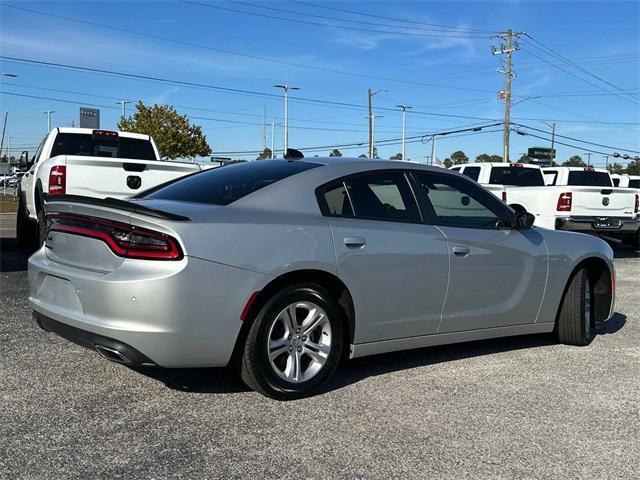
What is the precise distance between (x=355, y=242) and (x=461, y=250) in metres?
0.98

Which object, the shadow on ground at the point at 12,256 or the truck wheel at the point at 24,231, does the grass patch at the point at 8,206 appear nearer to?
the shadow on ground at the point at 12,256

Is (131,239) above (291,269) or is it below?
above

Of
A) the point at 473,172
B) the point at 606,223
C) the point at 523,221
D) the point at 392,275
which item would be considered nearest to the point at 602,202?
the point at 606,223

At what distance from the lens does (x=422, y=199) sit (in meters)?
4.90

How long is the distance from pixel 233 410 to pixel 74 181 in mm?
4894

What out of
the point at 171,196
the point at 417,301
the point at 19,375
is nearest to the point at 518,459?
the point at 417,301

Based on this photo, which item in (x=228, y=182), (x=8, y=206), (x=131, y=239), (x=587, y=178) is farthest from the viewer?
(x=8, y=206)

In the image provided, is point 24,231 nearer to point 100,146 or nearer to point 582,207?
point 100,146

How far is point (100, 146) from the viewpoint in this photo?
10.5m

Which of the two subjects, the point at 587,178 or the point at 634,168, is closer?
the point at 587,178

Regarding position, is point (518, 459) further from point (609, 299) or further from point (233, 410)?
point (609, 299)

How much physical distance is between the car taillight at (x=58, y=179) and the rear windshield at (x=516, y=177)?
410 inches

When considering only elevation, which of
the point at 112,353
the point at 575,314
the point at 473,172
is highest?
the point at 473,172

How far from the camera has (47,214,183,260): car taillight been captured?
3.65 metres
